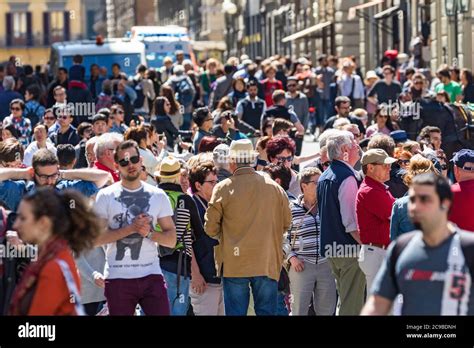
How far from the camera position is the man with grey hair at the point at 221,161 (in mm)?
13180

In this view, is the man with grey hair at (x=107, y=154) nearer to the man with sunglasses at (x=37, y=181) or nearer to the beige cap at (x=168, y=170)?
the man with sunglasses at (x=37, y=181)

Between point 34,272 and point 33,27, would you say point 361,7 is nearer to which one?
point 34,272

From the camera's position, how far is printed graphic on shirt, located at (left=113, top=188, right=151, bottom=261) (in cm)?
1045

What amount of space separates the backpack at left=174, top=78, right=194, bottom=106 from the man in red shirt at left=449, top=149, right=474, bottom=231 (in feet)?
53.3

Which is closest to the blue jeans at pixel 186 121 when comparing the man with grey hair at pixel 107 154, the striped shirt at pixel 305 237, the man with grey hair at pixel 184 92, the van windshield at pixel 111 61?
the man with grey hair at pixel 184 92

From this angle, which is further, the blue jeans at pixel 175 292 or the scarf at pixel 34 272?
the blue jeans at pixel 175 292

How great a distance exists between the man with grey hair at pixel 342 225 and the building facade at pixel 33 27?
79.2 metres

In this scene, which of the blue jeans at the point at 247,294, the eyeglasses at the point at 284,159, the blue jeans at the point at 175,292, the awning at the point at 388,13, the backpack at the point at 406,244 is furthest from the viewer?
the awning at the point at 388,13

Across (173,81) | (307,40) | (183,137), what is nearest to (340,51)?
(307,40)

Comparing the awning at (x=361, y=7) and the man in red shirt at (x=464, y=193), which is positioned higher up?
the awning at (x=361, y=7)

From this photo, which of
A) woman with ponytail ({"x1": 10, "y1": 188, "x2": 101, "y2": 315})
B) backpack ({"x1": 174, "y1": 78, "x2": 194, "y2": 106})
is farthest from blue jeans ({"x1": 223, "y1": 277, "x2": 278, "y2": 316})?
Result: backpack ({"x1": 174, "y1": 78, "x2": 194, "y2": 106})

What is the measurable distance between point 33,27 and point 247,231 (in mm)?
84723
